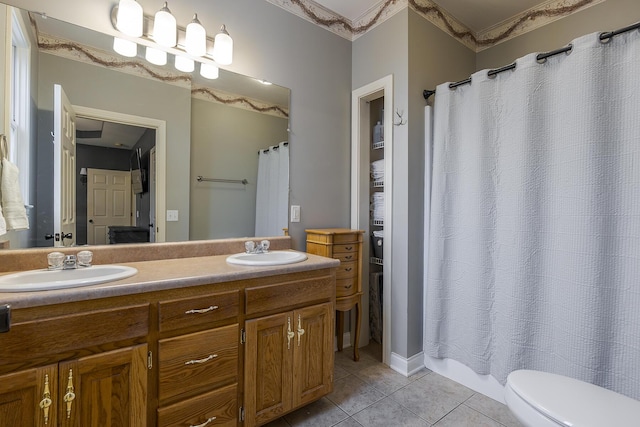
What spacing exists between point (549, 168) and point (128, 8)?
2376mm

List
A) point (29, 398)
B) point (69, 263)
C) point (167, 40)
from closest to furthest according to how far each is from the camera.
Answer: point (29, 398)
point (69, 263)
point (167, 40)

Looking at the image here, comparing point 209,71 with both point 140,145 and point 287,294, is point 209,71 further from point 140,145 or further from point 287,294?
point 287,294

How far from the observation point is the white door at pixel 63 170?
142cm

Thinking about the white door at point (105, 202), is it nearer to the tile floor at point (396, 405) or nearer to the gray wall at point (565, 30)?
the tile floor at point (396, 405)

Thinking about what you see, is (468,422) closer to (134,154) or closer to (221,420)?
(221,420)

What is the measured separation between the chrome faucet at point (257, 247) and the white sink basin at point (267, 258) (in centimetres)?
3

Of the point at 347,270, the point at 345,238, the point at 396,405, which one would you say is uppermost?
the point at 345,238

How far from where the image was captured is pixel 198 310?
4.09ft

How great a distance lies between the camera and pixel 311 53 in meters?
2.27

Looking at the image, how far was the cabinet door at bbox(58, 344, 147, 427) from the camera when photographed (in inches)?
39.7

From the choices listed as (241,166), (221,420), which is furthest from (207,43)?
(221,420)

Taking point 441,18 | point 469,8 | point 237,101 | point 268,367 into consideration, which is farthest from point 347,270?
point 469,8

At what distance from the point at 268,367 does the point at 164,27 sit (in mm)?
1886

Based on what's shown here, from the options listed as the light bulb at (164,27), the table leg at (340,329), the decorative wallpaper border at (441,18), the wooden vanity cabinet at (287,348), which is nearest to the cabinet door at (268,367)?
the wooden vanity cabinet at (287,348)
